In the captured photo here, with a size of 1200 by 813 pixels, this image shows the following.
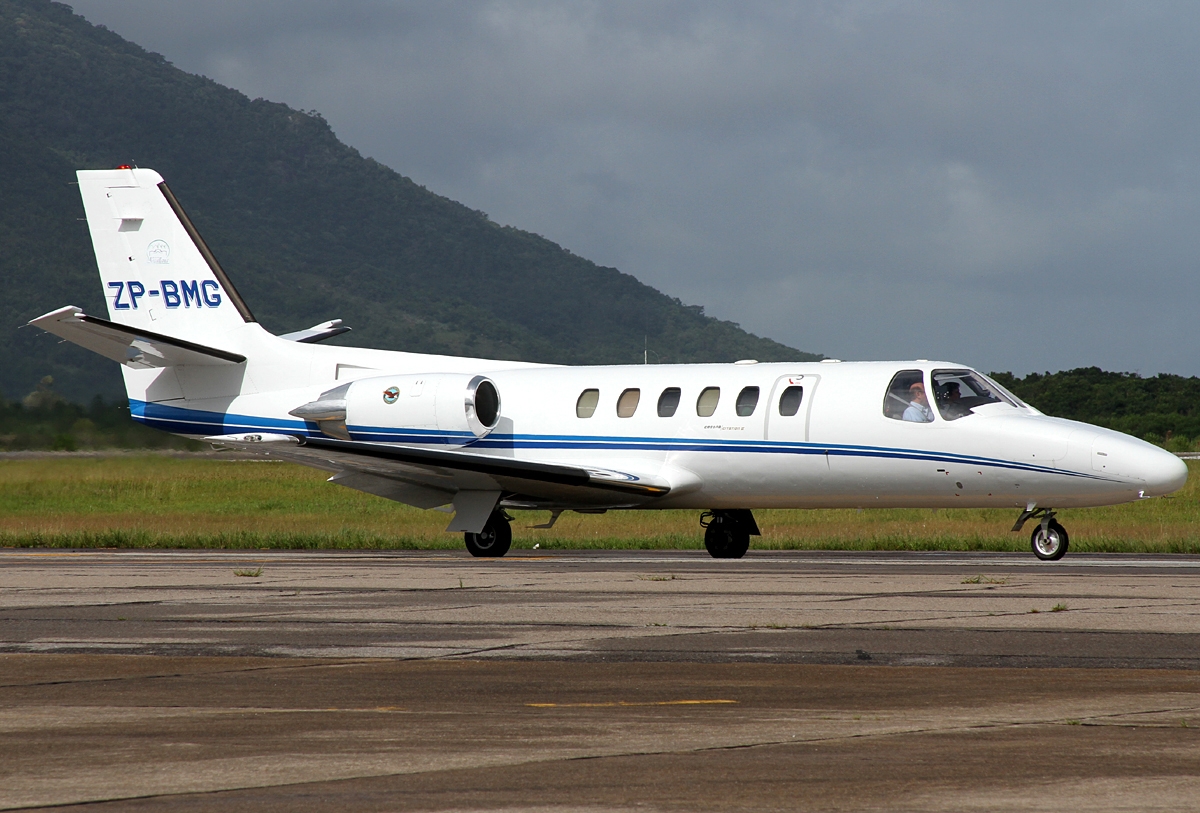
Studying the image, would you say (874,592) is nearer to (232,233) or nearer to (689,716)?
(689,716)

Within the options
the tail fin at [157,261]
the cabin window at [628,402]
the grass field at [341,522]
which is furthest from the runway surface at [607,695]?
the tail fin at [157,261]

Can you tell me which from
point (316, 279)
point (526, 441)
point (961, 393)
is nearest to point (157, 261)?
point (526, 441)

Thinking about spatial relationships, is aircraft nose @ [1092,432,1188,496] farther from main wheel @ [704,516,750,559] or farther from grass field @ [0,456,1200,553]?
main wheel @ [704,516,750,559]

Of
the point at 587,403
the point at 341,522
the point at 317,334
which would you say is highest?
the point at 317,334

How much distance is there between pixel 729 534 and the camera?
80.9 ft

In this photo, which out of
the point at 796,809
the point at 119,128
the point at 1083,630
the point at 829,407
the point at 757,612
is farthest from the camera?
the point at 119,128

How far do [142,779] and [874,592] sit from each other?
10.5 m

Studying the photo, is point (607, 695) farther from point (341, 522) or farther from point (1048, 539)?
point (341, 522)

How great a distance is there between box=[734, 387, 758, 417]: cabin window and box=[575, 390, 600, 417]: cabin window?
256cm

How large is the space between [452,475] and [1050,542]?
360 inches

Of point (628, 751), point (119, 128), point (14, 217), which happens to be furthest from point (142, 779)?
point (119, 128)

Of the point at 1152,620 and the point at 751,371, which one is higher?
the point at 751,371

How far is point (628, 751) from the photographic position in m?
7.38

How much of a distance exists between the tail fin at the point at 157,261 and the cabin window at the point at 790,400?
1105 cm
